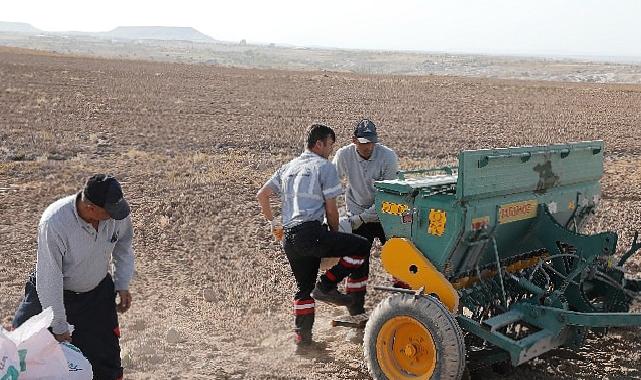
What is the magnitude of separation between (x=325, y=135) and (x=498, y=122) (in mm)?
19376

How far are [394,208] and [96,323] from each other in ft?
6.71

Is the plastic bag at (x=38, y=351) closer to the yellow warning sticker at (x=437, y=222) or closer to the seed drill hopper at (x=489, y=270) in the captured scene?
the seed drill hopper at (x=489, y=270)

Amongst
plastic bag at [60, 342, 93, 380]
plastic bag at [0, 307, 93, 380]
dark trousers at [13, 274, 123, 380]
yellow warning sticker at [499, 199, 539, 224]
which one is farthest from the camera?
yellow warning sticker at [499, 199, 539, 224]

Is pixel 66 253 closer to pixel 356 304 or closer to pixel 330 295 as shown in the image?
pixel 330 295

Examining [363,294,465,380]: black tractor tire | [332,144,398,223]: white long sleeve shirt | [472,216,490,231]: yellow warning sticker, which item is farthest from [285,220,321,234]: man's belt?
[472,216,490,231]: yellow warning sticker

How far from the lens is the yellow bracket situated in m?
4.53

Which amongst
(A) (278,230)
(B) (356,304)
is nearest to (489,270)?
(B) (356,304)

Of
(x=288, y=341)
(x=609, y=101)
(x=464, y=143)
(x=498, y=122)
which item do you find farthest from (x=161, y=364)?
(x=609, y=101)

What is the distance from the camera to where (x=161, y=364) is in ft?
16.9

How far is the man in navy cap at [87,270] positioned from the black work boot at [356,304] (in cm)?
202

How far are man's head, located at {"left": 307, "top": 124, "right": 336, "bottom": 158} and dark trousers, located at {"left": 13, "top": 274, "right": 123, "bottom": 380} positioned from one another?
1.73 metres

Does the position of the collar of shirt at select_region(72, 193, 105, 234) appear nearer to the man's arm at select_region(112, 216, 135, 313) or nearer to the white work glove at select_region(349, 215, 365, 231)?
the man's arm at select_region(112, 216, 135, 313)

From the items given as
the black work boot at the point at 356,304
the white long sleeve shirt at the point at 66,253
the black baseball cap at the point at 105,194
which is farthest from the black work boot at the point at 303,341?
the black baseball cap at the point at 105,194

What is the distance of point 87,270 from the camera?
389 cm
